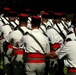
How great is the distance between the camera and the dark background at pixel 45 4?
28266mm

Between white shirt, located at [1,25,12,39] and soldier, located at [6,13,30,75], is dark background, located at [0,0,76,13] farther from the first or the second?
soldier, located at [6,13,30,75]

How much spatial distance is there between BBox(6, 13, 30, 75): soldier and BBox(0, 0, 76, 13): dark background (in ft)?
56.0

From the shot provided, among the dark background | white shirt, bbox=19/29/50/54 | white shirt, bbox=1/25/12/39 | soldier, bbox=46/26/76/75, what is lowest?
soldier, bbox=46/26/76/75

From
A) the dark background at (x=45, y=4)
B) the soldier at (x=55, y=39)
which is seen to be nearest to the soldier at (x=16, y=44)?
the soldier at (x=55, y=39)

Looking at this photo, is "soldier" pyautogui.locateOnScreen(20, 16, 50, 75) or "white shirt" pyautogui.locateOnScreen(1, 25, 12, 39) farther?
"white shirt" pyautogui.locateOnScreen(1, 25, 12, 39)

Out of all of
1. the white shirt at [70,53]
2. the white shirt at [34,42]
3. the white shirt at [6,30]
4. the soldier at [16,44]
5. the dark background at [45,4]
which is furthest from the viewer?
the dark background at [45,4]

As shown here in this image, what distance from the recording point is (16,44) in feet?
35.3

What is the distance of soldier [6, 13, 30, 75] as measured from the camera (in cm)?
1067

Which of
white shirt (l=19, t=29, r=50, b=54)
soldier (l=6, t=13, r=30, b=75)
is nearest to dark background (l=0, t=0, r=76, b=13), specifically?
Answer: soldier (l=6, t=13, r=30, b=75)

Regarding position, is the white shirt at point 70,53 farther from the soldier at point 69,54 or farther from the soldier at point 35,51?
the soldier at point 35,51

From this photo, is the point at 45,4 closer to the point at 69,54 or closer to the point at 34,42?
the point at 34,42

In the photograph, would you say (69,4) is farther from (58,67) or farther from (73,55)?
(73,55)

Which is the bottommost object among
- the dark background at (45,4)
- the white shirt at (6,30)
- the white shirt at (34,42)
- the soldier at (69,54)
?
the soldier at (69,54)

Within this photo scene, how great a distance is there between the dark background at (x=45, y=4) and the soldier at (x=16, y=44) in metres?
17.1
